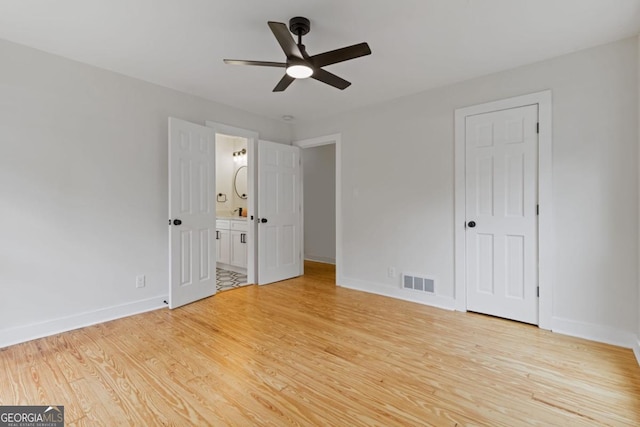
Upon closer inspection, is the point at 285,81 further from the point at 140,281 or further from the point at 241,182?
the point at 241,182

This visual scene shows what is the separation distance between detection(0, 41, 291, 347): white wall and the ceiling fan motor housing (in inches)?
76.4

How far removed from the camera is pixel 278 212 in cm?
452

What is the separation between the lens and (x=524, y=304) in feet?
9.49

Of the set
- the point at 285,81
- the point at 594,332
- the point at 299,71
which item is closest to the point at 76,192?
the point at 285,81

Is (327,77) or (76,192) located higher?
(327,77)

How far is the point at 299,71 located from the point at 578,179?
2507 millimetres

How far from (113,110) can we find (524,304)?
4393mm

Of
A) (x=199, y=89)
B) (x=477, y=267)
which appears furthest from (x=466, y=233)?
(x=199, y=89)

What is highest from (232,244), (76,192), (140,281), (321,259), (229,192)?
(229,192)

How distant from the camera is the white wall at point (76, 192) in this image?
97.6 inches

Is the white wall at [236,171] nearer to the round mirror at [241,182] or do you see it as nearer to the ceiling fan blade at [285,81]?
the round mirror at [241,182]

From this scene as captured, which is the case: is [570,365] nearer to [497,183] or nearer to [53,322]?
[497,183]

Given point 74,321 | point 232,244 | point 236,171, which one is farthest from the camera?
point 236,171

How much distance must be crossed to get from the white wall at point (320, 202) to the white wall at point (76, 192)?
3.18 meters
